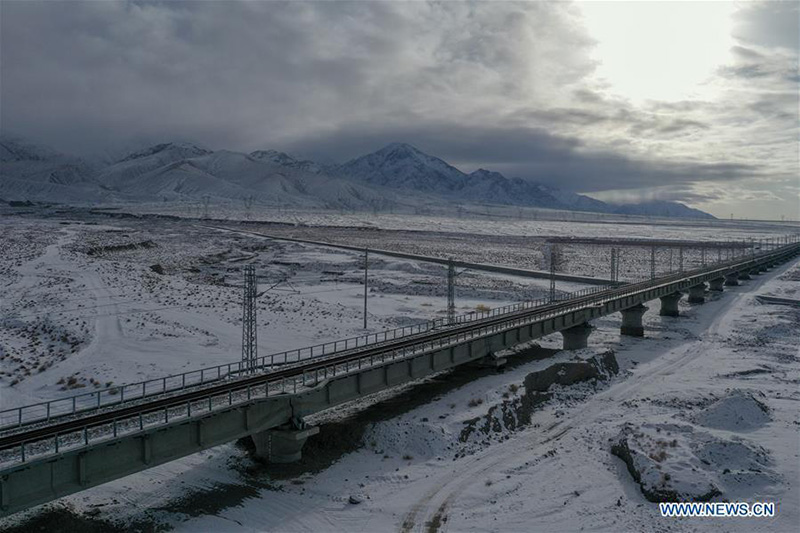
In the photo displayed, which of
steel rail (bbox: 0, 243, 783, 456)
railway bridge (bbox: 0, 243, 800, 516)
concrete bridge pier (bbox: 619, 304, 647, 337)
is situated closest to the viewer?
railway bridge (bbox: 0, 243, 800, 516)

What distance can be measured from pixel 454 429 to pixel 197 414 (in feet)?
44.4

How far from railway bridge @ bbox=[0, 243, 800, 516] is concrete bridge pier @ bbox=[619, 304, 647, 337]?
20827 mm

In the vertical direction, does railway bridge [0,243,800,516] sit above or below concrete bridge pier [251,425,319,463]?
above

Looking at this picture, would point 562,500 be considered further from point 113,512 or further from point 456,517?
point 113,512

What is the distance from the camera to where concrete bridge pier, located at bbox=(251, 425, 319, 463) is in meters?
27.7

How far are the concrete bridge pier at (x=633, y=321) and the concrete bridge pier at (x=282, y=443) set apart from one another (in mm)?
43085

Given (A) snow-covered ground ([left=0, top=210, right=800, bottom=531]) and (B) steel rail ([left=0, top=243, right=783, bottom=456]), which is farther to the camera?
(A) snow-covered ground ([left=0, top=210, right=800, bottom=531])

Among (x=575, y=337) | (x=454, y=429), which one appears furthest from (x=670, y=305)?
(x=454, y=429)

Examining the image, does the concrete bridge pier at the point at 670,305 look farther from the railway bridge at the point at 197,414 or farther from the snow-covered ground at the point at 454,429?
the railway bridge at the point at 197,414

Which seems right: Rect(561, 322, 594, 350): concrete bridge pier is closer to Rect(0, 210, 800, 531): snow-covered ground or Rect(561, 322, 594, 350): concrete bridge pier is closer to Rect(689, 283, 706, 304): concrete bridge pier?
Rect(0, 210, 800, 531): snow-covered ground

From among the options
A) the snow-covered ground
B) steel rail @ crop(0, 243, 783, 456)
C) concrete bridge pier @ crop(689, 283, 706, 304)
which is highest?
steel rail @ crop(0, 243, 783, 456)

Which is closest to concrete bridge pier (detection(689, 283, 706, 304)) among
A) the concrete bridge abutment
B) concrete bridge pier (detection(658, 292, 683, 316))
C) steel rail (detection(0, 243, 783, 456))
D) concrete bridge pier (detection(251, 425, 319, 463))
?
concrete bridge pier (detection(658, 292, 683, 316))

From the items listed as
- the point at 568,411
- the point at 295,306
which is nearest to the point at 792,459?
the point at 568,411

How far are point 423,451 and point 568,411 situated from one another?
35.8 feet
